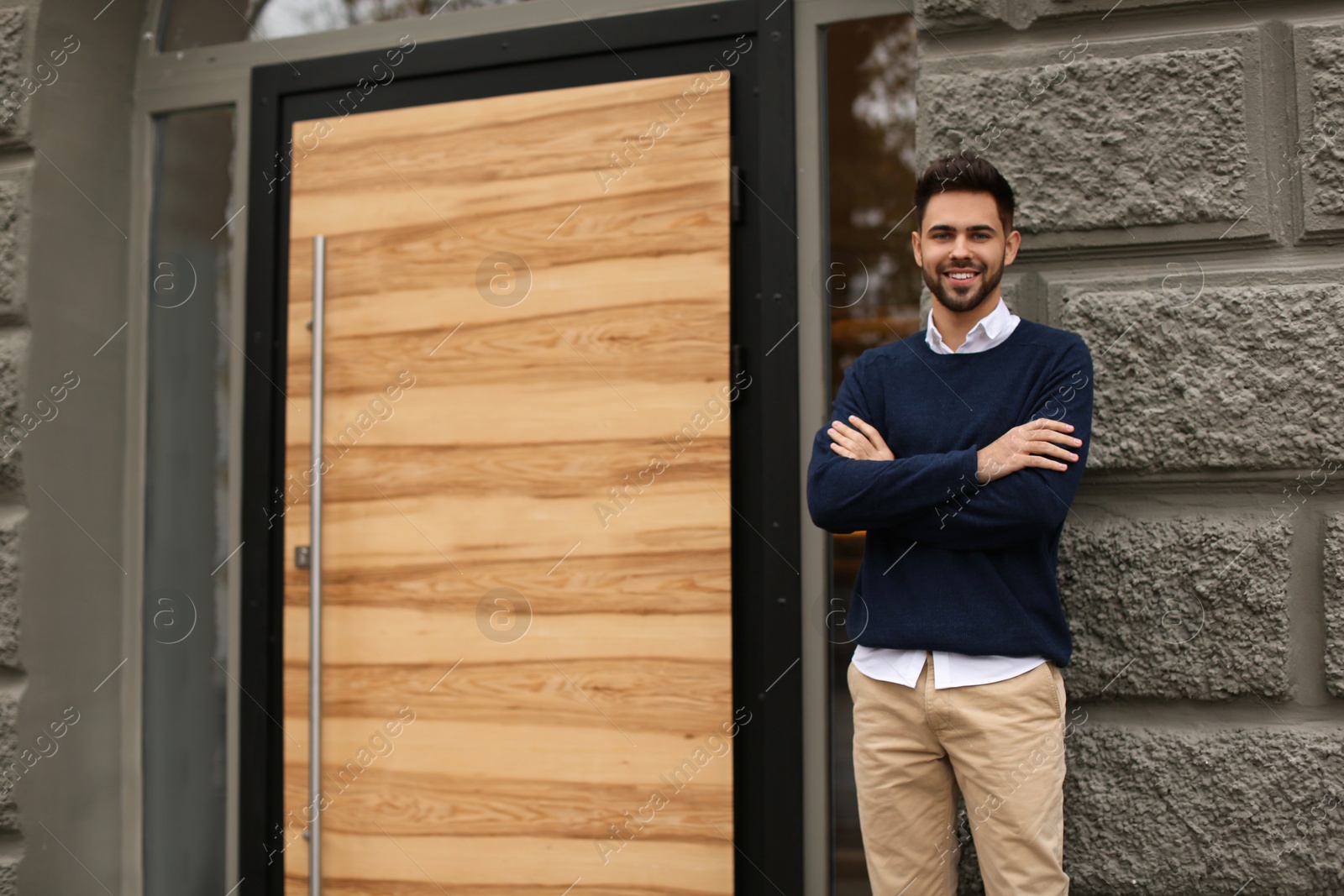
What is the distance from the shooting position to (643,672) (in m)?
2.47

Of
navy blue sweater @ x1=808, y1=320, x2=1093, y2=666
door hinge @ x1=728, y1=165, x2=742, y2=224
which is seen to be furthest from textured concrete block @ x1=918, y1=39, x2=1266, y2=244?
door hinge @ x1=728, y1=165, x2=742, y2=224

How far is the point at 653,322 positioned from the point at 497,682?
107 centimetres

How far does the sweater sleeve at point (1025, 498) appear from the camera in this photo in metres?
1.62

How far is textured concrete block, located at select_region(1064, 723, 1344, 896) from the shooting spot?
6.14ft

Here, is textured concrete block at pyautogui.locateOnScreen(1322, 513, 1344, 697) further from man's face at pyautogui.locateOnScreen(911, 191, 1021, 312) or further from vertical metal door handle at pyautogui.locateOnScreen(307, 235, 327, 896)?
vertical metal door handle at pyautogui.locateOnScreen(307, 235, 327, 896)

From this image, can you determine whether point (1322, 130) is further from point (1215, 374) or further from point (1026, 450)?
point (1026, 450)

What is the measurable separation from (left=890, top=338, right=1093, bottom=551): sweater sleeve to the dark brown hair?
31cm

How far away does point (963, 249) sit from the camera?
1.74 meters

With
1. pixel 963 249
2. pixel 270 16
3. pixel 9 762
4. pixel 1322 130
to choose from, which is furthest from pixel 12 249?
pixel 1322 130

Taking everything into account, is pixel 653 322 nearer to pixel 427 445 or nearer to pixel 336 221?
pixel 427 445

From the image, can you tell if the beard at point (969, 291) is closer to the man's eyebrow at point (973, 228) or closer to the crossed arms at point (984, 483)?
the man's eyebrow at point (973, 228)

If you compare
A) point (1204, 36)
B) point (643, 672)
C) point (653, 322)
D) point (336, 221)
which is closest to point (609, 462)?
point (653, 322)

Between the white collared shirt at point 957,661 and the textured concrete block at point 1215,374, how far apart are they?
13.7 inches

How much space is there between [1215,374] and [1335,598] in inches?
19.7
